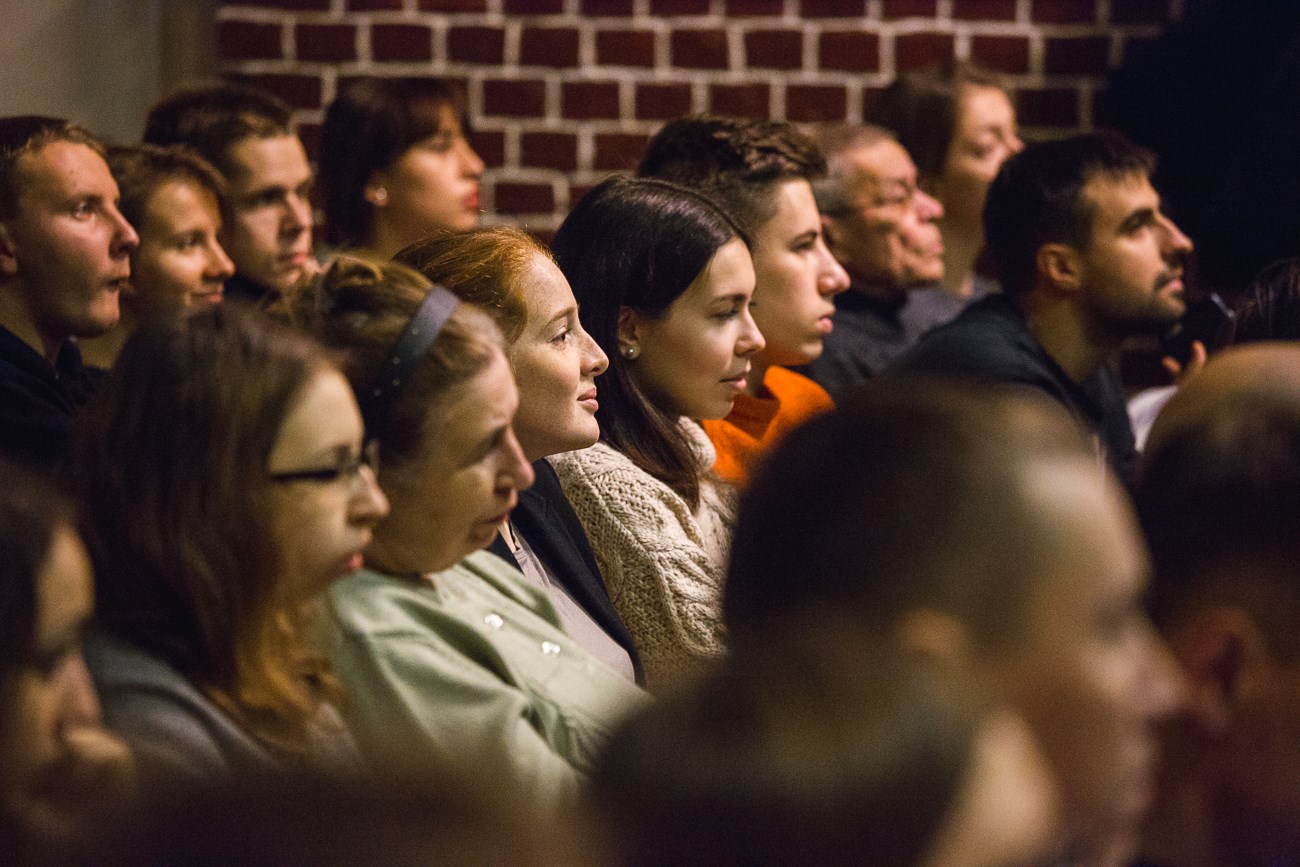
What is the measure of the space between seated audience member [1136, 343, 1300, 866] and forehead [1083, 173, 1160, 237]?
208 cm

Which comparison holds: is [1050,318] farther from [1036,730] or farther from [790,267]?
[1036,730]

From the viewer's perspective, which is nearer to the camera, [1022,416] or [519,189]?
[1022,416]

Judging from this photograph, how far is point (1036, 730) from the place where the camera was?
3.31 feet

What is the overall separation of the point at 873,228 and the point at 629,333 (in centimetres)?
129

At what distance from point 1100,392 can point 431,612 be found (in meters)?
2.06

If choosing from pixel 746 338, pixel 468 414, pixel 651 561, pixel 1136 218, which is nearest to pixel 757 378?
pixel 746 338

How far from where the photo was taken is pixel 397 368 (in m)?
1.61

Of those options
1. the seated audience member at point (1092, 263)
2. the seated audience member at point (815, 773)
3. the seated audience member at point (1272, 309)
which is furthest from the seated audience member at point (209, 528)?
the seated audience member at point (1092, 263)

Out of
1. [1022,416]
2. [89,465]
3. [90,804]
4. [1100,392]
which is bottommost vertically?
[1100,392]

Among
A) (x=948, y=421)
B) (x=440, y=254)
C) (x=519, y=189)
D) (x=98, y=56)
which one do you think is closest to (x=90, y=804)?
(x=948, y=421)

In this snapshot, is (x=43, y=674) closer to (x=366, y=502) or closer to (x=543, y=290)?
(x=366, y=502)

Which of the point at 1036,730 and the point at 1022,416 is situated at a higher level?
the point at 1022,416

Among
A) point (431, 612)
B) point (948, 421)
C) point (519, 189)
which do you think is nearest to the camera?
point (948, 421)

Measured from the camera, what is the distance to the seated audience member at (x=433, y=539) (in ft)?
5.11
